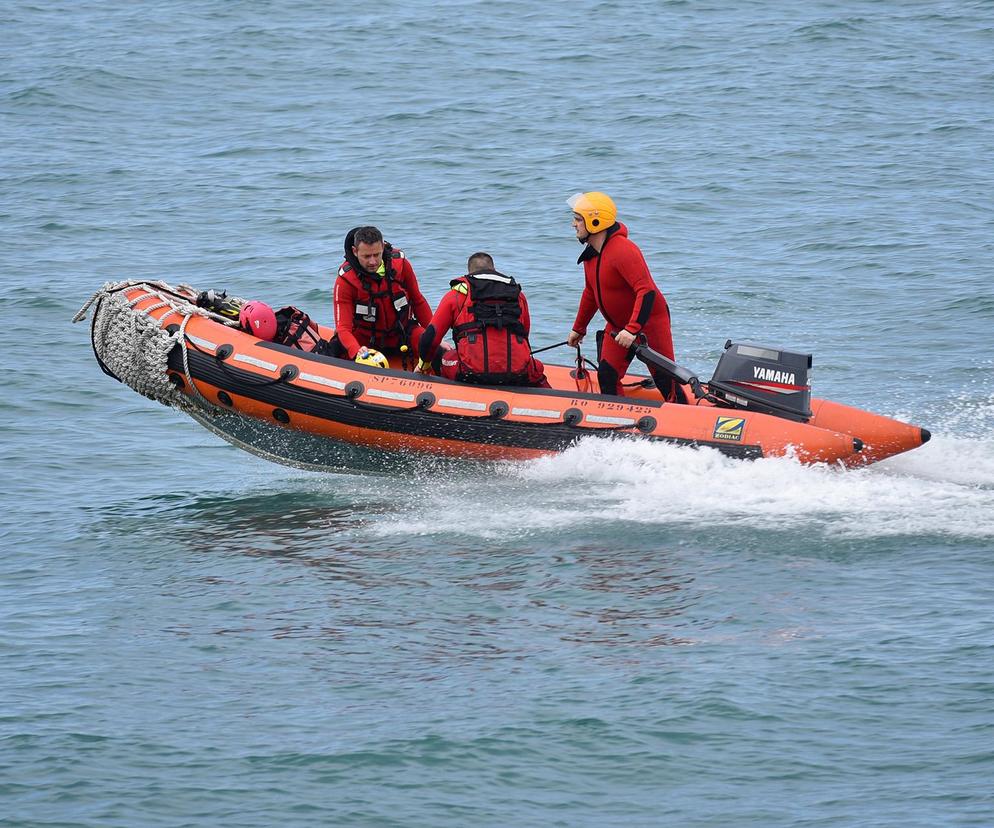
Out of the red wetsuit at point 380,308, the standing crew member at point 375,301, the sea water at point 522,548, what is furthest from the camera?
the red wetsuit at point 380,308

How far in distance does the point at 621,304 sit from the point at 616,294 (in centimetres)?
7

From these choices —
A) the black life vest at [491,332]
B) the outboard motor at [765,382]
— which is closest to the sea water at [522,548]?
the outboard motor at [765,382]

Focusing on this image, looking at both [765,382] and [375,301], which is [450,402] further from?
[765,382]

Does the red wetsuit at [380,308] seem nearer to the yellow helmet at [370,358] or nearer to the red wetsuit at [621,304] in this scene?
the yellow helmet at [370,358]

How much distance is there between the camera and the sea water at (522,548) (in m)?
5.25

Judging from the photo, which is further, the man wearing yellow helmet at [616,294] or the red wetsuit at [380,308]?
the red wetsuit at [380,308]

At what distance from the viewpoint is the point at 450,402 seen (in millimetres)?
7977

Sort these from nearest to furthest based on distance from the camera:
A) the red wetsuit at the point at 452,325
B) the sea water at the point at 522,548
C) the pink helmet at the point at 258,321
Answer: the sea water at the point at 522,548, the red wetsuit at the point at 452,325, the pink helmet at the point at 258,321

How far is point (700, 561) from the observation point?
6934 mm

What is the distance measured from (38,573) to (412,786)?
2930 millimetres

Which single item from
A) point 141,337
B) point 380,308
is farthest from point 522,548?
point 141,337

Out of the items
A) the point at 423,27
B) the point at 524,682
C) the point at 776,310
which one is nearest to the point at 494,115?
the point at 423,27

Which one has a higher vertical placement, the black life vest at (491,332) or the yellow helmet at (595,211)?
the yellow helmet at (595,211)

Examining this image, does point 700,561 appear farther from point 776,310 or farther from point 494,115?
point 494,115
